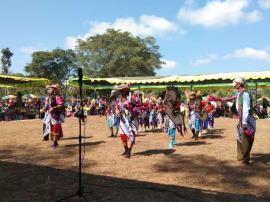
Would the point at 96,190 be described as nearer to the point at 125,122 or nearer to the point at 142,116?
the point at 125,122

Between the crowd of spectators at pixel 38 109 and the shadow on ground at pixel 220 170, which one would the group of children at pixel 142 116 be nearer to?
the shadow on ground at pixel 220 170

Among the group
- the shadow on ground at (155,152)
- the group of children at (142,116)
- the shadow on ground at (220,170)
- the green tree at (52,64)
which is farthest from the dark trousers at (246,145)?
the green tree at (52,64)

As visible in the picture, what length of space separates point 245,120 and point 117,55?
196 feet

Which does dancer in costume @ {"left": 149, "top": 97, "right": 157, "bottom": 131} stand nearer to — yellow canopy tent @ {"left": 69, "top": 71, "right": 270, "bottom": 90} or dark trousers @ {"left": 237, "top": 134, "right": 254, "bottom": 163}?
dark trousers @ {"left": 237, "top": 134, "right": 254, "bottom": 163}

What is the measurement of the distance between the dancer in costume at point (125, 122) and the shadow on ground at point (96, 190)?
242 cm

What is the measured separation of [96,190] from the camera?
6.30 m

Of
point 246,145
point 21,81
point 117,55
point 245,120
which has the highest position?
point 117,55

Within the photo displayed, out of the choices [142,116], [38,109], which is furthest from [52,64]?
[142,116]

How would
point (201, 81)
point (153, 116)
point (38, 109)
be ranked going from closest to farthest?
point (153, 116) → point (38, 109) → point (201, 81)

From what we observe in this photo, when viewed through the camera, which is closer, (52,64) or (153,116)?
(153,116)

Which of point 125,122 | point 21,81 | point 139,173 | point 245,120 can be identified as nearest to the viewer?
point 139,173

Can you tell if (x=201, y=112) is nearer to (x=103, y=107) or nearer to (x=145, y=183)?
(x=145, y=183)

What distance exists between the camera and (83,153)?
10.9 m

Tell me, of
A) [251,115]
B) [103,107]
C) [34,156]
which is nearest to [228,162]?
[251,115]
